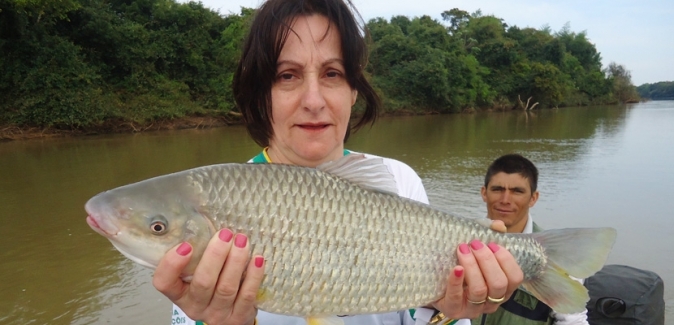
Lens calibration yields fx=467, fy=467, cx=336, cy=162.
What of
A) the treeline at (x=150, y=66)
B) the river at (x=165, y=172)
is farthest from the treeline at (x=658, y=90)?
the river at (x=165, y=172)

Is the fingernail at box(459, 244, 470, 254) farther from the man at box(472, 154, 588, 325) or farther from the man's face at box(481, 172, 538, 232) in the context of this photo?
the man's face at box(481, 172, 538, 232)

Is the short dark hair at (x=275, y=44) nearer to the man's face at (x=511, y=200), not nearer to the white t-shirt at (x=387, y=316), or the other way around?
the white t-shirt at (x=387, y=316)

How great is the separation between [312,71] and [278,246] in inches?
27.8

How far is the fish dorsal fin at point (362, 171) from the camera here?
1.53 metres

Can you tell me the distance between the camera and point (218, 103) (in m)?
25.8

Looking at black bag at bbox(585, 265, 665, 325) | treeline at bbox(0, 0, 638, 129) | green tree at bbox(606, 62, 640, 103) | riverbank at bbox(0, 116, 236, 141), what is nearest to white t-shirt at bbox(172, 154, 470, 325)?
black bag at bbox(585, 265, 665, 325)

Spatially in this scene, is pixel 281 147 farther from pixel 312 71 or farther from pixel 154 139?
pixel 154 139

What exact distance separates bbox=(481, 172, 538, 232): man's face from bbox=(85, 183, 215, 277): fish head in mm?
3019

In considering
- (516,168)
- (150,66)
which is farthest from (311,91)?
(150,66)

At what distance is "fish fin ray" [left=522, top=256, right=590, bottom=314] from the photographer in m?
1.58

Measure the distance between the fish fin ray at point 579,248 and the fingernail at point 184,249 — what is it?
1159 mm

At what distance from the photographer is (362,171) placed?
1.55 metres

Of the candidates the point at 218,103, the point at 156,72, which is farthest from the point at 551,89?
the point at 156,72

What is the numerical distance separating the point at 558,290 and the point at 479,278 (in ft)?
1.09
